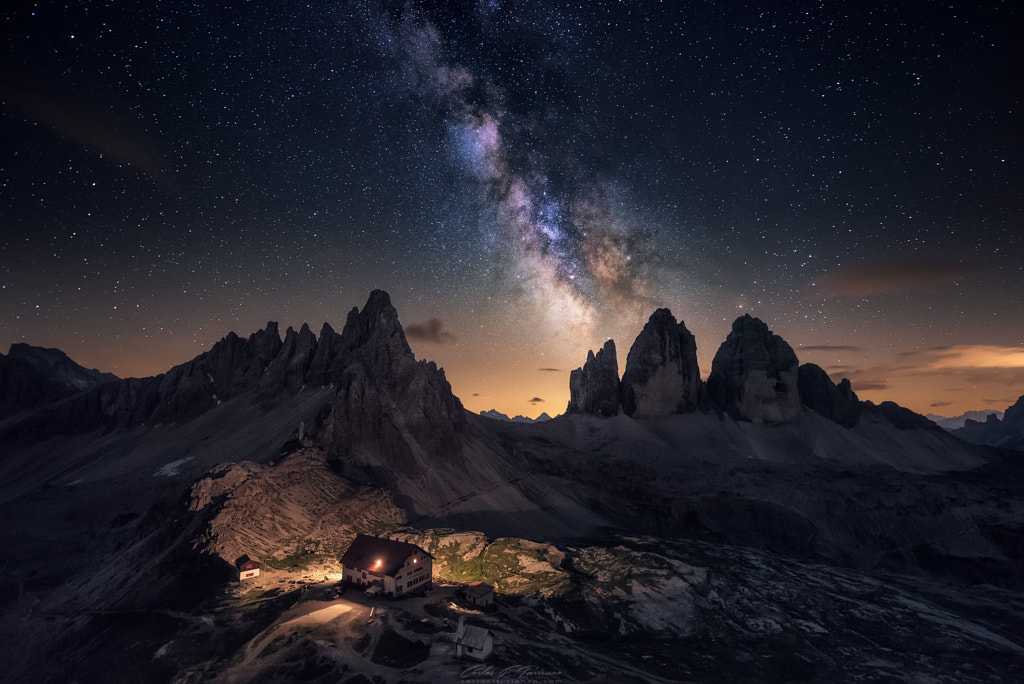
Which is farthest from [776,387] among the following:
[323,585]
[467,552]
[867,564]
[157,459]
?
[157,459]

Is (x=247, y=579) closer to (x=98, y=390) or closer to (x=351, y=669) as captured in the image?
(x=351, y=669)

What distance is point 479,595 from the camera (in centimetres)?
4641

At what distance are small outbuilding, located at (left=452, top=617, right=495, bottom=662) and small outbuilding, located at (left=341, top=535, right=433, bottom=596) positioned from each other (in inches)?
A: 548

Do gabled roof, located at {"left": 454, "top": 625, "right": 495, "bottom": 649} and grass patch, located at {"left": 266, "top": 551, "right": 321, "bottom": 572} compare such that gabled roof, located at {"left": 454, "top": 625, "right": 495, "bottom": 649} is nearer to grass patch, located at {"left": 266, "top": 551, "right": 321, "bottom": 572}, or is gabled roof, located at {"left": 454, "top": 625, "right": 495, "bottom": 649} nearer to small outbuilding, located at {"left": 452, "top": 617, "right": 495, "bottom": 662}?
small outbuilding, located at {"left": 452, "top": 617, "right": 495, "bottom": 662}

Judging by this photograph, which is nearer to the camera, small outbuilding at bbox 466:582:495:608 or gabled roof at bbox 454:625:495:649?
gabled roof at bbox 454:625:495:649

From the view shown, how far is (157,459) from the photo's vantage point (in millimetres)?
114875

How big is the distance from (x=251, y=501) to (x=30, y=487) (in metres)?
107

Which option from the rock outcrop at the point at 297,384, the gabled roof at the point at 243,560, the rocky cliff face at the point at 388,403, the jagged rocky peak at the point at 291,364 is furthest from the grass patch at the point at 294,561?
the jagged rocky peak at the point at 291,364

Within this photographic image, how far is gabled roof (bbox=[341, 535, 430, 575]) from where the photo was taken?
150 feet

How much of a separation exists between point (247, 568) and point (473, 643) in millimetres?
31462

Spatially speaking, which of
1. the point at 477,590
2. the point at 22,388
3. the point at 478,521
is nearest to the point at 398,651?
the point at 477,590

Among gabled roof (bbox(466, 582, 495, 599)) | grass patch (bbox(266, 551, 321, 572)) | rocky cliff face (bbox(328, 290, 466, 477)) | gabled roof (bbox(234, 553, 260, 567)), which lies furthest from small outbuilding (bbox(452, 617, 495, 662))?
rocky cliff face (bbox(328, 290, 466, 477))

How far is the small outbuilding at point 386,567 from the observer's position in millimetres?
45156

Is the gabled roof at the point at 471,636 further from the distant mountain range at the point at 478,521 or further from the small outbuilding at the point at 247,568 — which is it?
the small outbuilding at the point at 247,568
